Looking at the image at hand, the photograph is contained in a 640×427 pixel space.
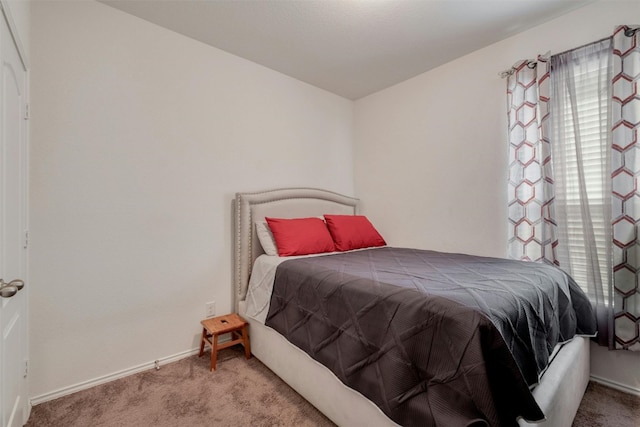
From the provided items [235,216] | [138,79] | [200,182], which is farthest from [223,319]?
[138,79]

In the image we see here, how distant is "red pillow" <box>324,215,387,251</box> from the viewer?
276 cm

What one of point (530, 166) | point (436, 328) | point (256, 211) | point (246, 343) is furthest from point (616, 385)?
point (256, 211)

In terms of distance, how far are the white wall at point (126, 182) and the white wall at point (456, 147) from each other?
144 cm

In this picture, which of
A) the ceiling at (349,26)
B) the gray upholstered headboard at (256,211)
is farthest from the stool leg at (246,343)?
the ceiling at (349,26)

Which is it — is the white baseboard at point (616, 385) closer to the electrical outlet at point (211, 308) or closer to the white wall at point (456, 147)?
the white wall at point (456, 147)

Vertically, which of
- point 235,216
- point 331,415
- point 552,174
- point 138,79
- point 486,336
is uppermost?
point 138,79

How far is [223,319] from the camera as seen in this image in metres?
2.29

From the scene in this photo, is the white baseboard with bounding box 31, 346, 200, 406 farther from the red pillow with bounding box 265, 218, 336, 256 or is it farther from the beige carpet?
the red pillow with bounding box 265, 218, 336, 256

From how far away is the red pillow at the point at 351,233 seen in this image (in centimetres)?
276

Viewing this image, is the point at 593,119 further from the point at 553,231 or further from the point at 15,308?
the point at 15,308

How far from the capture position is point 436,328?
110 centimetres

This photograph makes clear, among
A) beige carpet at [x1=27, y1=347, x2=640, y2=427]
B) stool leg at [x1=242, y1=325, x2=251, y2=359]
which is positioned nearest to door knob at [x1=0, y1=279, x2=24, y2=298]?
beige carpet at [x1=27, y1=347, x2=640, y2=427]

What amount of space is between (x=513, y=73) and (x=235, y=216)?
2586 millimetres

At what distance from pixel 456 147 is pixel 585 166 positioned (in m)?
0.94
